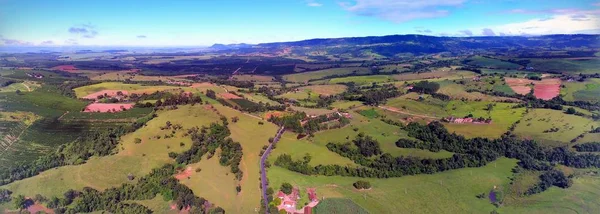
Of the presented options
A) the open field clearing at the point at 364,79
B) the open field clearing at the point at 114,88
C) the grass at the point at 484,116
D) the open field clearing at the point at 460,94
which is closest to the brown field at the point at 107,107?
the open field clearing at the point at 114,88

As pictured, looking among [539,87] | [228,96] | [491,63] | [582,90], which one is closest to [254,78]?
[228,96]

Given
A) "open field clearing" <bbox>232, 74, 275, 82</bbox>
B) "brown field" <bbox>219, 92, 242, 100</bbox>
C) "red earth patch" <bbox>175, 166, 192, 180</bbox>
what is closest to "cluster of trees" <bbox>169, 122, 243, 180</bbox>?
"red earth patch" <bbox>175, 166, 192, 180</bbox>

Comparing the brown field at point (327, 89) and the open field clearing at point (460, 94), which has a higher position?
the open field clearing at point (460, 94)

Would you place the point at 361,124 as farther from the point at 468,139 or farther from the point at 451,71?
the point at 451,71

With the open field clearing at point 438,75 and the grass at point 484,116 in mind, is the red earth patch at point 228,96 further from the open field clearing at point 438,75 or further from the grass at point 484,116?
the open field clearing at point 438,75

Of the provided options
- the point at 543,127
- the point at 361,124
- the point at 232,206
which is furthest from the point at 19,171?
the point at 543,127

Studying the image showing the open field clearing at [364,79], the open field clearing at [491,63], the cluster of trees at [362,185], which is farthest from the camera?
the open field clearing at [491,63]

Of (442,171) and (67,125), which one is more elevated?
(67,125)
